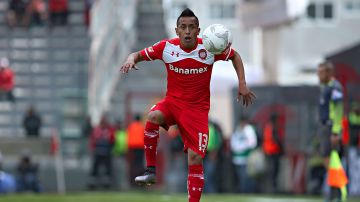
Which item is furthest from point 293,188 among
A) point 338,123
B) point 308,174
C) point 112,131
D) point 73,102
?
point 338,123

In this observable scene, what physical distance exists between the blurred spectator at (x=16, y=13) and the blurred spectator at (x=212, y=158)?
1146 cm

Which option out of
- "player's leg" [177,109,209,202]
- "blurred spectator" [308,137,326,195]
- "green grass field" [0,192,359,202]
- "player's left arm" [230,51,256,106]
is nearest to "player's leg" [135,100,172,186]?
"player's leg" [177,109,209,202]

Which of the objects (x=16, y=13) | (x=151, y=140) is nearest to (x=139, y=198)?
(x=151, y=140)

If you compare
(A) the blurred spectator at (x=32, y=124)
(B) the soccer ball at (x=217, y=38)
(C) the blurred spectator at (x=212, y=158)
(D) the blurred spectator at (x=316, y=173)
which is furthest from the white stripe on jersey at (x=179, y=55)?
(A) the blurred spectator at (x=32, y=124)

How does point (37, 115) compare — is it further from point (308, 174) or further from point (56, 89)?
point (308, 174)

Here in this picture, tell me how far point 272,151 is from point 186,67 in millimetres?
15011

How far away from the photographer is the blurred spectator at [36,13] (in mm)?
38562

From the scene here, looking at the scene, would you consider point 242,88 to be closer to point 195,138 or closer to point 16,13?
point 195,138

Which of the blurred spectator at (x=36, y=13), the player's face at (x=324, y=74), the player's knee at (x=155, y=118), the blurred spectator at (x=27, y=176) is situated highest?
the blurred spectator at (x=36, y=13)

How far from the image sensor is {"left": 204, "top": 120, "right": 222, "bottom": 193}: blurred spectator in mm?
29203

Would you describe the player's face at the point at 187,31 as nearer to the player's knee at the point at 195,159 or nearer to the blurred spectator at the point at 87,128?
the player's knee at the point at 195,159

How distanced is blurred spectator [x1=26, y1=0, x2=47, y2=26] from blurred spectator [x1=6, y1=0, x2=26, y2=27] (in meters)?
0.19

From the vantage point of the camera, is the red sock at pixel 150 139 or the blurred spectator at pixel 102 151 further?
the blurred spectator at pixel 102 151

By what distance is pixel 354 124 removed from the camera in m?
27.9
